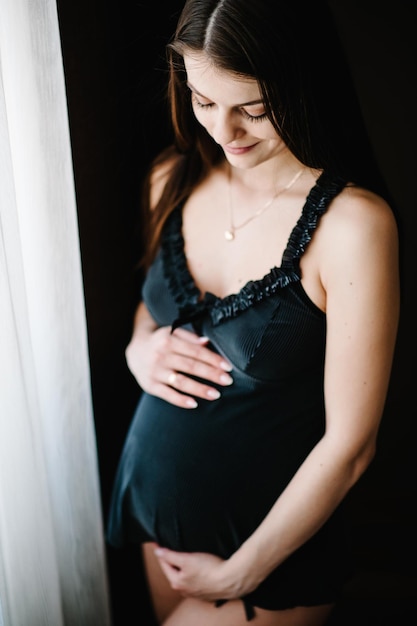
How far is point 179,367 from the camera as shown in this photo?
112cm

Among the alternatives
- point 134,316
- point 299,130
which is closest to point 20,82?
point 299,130

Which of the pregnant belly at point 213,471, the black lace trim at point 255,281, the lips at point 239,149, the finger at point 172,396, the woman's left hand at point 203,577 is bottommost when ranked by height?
the woman's left hand at point 203,577

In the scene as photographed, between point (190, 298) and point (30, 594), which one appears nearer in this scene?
point (30, 594)

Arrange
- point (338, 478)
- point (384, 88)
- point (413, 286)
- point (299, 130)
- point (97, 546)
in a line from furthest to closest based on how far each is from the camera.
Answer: point (413, 286), point (384, 88), point (97, 546), point (338, 478), point (299, 130)

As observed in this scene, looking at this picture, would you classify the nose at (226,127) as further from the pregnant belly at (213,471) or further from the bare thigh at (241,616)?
the bare thigh at (241,616)

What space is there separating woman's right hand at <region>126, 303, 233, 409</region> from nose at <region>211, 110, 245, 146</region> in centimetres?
36

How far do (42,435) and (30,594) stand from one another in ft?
0.79

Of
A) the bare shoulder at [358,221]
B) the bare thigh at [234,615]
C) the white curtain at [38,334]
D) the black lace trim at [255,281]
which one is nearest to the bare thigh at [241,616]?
the bare thigh at [234,615]

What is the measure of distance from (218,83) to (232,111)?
5cm

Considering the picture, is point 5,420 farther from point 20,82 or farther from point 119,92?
point 119,92

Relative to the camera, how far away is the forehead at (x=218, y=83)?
878mm

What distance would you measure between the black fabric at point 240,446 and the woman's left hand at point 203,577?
0.06ft

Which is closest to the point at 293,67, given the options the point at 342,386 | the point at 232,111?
the point at 232,111

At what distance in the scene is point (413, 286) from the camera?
149 cm
